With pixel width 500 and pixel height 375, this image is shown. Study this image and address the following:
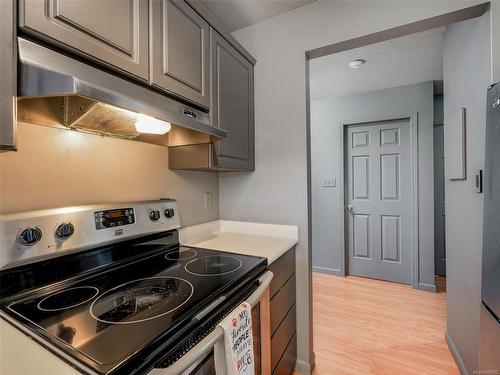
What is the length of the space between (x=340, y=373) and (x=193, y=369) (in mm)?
1388

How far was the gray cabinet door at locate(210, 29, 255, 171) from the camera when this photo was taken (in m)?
1.40

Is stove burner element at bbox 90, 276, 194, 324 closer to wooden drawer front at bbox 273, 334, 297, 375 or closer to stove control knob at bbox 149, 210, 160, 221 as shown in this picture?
stove control knob at bbox 149, 210, 160, 221

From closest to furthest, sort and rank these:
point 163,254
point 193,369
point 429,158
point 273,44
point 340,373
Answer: point 193,369
point 163,254
point 340,373
point 273,44
point 429,158

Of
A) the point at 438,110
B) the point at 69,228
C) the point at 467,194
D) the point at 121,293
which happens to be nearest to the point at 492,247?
the point at 467,194

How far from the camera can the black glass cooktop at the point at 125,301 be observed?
1.79 ft

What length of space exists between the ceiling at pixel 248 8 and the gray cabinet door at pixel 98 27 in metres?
0.78

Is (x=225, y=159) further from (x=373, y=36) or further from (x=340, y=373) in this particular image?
(x=340, y=373)

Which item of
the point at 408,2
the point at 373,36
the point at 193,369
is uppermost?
the point at 408,2

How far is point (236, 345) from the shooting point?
30.8 inches

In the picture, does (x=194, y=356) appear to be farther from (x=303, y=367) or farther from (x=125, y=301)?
(x=303, y=367)

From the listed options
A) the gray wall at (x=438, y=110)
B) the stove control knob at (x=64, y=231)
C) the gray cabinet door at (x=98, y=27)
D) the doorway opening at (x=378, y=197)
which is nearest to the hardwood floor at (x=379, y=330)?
the doorway opening at (x=378, y=197)

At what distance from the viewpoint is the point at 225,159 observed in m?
1.47

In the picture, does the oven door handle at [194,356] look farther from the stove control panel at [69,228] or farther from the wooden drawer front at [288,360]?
the wooden drawer front at [288,360]

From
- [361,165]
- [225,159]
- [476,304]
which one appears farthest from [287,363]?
[361,165]
